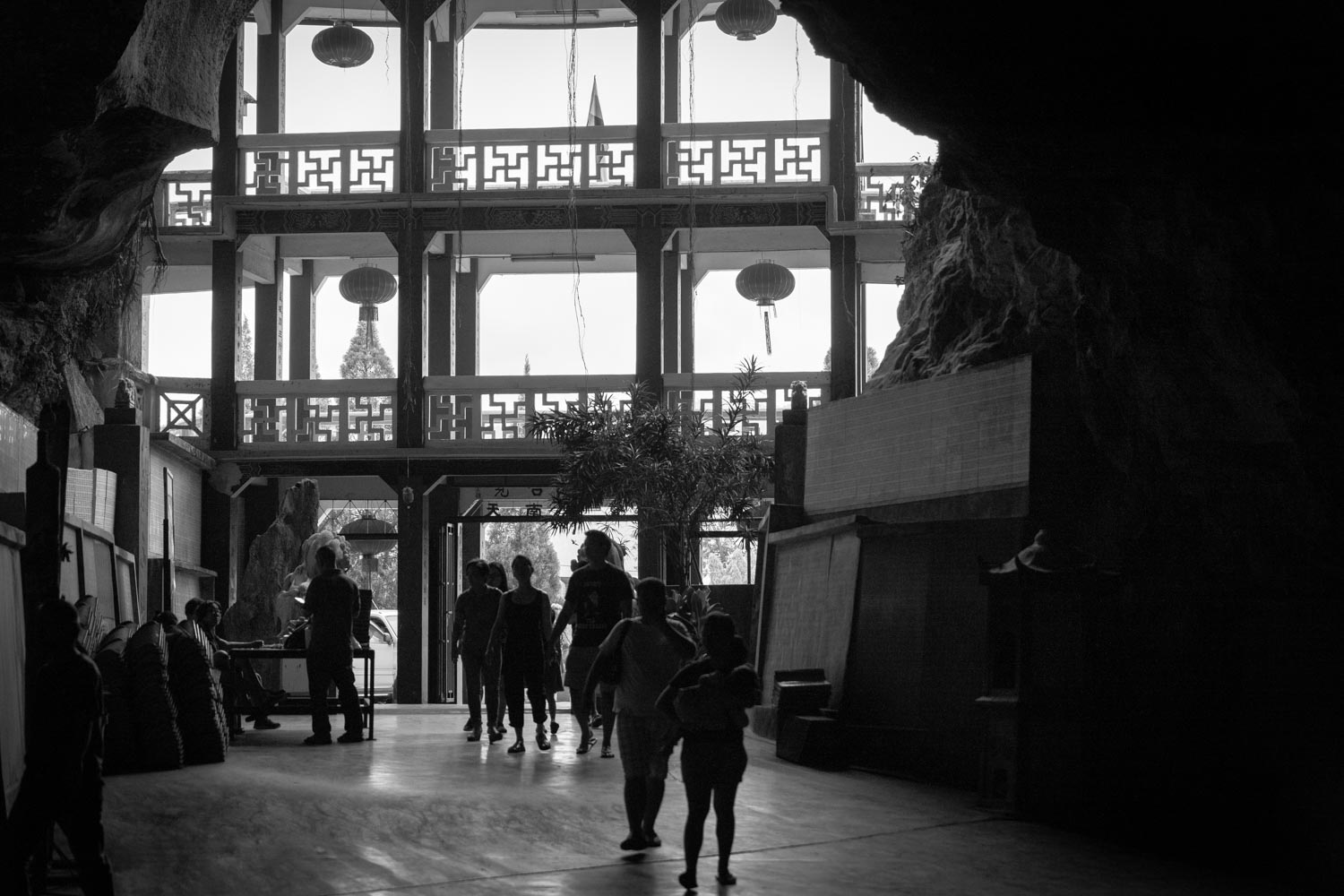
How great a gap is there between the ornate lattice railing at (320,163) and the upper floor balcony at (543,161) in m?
0.01

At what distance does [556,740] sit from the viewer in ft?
45.8

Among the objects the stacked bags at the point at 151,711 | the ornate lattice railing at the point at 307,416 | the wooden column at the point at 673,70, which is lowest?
the stacked bags at the point at 151,711

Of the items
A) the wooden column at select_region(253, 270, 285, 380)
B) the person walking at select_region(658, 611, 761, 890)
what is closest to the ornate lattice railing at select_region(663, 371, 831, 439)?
the wooden column at select_region(253, 270, 285, 380)

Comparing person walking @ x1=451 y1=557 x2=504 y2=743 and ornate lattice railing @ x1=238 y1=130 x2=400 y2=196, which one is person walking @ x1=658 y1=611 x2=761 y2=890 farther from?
ornate lattice railing @ x1=238 y1=130 x2=400 y2=196

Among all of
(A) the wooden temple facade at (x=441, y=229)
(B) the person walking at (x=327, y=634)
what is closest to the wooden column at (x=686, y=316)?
(A) the wooden temple facade at (x=441, y=229)

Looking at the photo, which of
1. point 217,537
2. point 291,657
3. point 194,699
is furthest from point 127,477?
point 194,699

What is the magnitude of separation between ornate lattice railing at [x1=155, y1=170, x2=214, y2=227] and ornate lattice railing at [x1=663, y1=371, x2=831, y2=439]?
A: 279 inches

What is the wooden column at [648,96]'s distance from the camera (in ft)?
73.8

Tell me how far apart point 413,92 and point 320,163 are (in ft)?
5.39

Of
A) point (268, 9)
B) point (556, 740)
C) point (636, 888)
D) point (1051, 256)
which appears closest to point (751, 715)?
point (556, 740)

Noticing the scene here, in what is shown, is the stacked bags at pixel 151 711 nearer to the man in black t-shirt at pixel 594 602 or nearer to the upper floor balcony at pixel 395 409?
the man in black t-shirt at pixel 594 602

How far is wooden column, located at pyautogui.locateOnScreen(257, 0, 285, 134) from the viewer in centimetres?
2441

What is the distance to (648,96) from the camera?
2264 cm

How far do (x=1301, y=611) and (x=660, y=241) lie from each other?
525 inches
